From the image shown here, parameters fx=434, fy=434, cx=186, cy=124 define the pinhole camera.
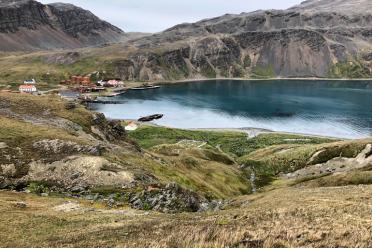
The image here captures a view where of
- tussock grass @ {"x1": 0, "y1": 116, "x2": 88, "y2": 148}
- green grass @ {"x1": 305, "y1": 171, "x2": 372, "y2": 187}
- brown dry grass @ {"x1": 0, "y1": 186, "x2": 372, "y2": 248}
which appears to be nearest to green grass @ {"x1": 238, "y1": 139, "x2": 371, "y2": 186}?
green grass @ {"x1": 305, "y1": 171, "x2": 372, "y2": 187}

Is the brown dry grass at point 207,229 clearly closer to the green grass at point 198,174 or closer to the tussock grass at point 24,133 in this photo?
the tussock grass at point 24,133

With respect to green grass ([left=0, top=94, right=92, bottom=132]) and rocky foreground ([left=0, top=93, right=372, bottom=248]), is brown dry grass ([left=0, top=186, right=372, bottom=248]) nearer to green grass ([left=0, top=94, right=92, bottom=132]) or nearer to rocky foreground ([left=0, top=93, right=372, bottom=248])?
rocky foreground ([left=0, top=93, right=372, bottom=248])

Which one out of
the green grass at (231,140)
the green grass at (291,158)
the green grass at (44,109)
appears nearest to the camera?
the green grass at (44,109)

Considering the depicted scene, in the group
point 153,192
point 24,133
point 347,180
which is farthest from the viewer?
point 24,133

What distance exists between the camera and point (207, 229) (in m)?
25.3

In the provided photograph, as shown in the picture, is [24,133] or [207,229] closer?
[207,229]

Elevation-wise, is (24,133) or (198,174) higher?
(24,133)

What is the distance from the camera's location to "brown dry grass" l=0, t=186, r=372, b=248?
2259 centimetres

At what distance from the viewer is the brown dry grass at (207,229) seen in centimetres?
2259

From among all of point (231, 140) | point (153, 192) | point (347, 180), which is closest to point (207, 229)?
point (153, 192)

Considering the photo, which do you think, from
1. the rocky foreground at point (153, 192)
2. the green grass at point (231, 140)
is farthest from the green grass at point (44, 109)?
the green grass at point (231, 140)

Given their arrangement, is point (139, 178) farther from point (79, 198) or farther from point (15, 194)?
point (15, 194)

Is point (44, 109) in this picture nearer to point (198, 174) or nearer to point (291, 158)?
point (198, 174)

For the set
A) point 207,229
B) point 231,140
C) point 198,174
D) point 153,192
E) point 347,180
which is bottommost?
point 231,140
